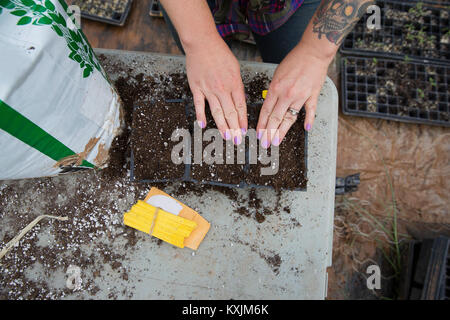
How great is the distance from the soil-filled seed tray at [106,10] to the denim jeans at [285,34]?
0.75 m

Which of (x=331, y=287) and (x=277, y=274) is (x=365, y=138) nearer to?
(x=331, y=287)

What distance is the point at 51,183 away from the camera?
0.97m

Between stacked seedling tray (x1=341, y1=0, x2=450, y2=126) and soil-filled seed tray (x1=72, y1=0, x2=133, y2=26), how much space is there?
1.25 meters

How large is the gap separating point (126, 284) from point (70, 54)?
71 cm

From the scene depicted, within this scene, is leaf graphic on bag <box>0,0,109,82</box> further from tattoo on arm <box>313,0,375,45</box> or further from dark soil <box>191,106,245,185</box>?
tattoo on arm <box>313,0,375,45</box>

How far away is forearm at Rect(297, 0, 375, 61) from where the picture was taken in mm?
790

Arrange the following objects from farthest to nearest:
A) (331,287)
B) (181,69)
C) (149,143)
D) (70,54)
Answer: (331,287) → (181,69) → (149,143) → (70,54)

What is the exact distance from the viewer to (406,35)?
161 centimetres

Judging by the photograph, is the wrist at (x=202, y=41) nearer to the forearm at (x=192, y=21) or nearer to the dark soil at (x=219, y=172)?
the forearm at (x=192, y=21)

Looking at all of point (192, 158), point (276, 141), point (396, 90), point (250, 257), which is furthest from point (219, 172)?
point (396, 90)

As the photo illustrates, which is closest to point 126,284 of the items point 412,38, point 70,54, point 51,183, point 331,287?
point 51,183

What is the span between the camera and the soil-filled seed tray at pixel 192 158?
876 mm

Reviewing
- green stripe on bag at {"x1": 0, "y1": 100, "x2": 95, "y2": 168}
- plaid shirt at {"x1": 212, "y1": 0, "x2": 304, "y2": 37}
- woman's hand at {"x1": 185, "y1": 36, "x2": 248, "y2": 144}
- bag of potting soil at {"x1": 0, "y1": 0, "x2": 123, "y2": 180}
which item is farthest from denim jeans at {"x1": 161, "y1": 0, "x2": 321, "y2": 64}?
green stripe on bag at {"x1": 0, "y1": 100, "x2": 95, "y2": 168}

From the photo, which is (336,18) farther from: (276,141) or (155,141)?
(155,141)
